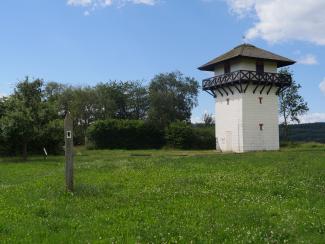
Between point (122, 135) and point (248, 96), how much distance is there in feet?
60.8

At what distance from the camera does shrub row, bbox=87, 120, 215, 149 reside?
6456 cm

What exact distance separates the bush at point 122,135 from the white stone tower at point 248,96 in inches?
466

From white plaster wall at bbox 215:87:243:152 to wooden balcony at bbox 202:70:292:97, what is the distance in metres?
0.76

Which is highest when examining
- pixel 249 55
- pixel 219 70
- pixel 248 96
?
pixel 249 55

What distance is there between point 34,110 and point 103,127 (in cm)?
2451

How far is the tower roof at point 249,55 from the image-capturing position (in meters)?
55.0

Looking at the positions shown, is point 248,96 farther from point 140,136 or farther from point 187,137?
point 140,136

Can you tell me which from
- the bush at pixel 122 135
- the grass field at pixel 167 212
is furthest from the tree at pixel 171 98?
the grass field at pixel 167 212

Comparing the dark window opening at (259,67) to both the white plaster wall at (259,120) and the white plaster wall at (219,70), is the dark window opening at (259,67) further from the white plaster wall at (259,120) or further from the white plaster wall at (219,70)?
the white plaster wall at (219,70)

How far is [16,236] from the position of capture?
9.09 m

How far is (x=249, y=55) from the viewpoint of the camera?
179ft

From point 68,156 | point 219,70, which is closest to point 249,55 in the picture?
A: point 219,70

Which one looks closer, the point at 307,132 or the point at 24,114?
the point at 24,114

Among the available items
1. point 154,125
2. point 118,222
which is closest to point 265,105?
point 154,125
